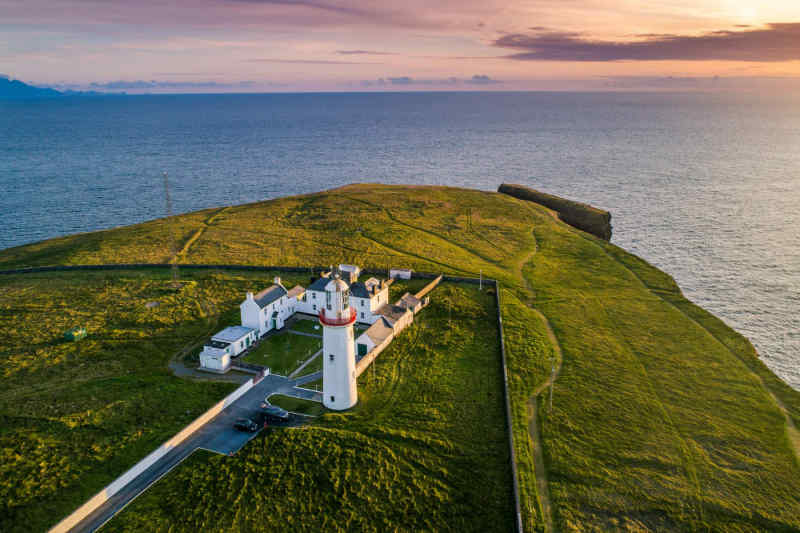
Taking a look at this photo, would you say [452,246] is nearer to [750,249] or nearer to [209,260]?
[209,260]

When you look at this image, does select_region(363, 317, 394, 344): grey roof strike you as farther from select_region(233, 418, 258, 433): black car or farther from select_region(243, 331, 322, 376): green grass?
select_region(233, 418, 258, 433): black car

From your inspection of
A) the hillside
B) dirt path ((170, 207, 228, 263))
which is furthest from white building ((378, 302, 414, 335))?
dirt path ((170, 207, 228, 263))

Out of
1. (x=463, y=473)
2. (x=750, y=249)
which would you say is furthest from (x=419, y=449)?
(x=750, y=249)

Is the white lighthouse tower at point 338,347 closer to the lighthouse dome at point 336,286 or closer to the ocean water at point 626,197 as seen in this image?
the lighthouse dome at point 336,286

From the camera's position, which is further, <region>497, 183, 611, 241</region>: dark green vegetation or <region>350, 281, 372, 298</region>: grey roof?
<region>497, 183, 611, 241</region>: dark green vegetation

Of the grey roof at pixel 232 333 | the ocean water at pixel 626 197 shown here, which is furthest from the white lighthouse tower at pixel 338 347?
the ocean water at pixel 626 197
